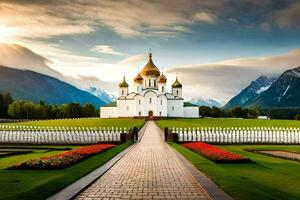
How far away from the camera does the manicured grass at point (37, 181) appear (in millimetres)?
11781

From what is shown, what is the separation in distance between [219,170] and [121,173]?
442 cm

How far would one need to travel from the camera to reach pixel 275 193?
12.9m

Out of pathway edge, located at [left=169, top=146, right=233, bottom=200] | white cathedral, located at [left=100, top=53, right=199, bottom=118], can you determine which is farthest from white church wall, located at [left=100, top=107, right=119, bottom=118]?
pathway edge, located at [left=169, top=146, right=233, bottom=200]

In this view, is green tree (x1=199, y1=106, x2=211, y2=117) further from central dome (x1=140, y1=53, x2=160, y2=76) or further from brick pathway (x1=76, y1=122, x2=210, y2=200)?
brick pathway (x1=76, y1=122, x2=210, y2=200)

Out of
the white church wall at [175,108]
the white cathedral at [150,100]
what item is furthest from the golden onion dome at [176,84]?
the white church wall at [175,108]

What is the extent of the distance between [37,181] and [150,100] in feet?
358

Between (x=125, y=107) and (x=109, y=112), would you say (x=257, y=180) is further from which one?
(x=109, y=112)

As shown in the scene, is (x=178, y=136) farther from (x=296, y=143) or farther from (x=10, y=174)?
(x=10, y=174)

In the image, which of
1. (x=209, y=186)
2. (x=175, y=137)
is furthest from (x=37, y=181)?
(x=175, y=137)

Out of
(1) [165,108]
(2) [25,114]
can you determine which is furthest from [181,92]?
(2) [25,114]

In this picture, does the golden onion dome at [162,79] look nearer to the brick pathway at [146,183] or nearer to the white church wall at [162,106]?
the white church wall at [162,106]

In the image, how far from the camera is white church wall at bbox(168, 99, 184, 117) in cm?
13362

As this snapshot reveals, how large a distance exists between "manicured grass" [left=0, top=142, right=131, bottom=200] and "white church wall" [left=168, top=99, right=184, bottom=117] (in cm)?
11479

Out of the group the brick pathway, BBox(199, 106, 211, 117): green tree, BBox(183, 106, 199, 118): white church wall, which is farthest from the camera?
BBox(199, 106, 211, 117): green tree
